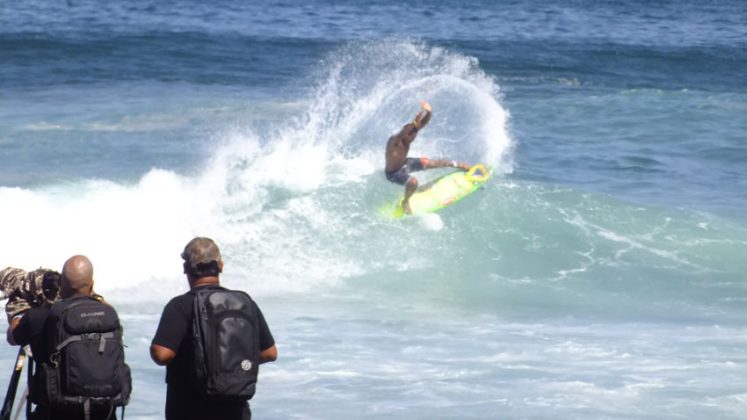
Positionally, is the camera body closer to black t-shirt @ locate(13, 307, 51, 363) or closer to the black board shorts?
black t-shirt @ locate(13, 307, 51, 363)

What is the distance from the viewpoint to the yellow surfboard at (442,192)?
1421 cm

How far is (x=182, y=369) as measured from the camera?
491 centimetres

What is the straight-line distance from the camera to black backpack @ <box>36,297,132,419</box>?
16.4 ft

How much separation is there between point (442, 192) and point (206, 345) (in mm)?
9584

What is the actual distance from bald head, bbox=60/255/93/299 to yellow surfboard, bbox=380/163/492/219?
30.4 ft

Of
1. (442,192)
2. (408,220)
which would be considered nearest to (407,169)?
(442,192)

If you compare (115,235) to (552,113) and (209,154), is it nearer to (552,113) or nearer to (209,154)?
(209,154)

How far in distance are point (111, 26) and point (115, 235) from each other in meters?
22.1

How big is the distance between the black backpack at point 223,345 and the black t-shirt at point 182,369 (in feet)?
0.13

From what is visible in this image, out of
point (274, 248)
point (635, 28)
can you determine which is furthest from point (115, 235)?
point (635, 28)

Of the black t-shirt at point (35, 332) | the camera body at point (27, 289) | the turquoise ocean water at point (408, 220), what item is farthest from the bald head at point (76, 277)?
the turquoise ocean water at point (408, 220)

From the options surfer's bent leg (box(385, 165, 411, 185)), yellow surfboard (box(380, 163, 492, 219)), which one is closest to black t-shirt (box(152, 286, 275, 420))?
surfer's bent leg (box(385, 165, 411, 185))

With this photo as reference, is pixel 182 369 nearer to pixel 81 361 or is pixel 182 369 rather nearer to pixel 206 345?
pixel 206 345

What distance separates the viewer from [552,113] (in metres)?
22.9
